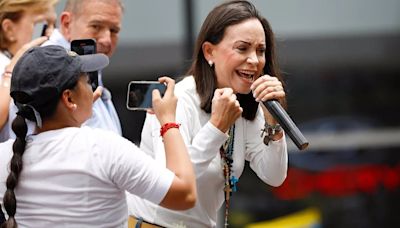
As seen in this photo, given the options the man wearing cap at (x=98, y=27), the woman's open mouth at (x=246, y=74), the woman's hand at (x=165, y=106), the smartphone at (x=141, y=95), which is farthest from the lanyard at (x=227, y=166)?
the man wearing cap at (x=98, y=27)

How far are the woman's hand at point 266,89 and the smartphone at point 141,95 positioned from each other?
404 millimetres

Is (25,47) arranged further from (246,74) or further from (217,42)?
(246,74)

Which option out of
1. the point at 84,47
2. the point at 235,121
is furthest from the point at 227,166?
the point at 84,47

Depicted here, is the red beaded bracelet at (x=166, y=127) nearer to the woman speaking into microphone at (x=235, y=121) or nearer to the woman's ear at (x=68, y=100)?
the woman's ear at (x=68, y=100)

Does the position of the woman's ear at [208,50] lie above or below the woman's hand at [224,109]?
above

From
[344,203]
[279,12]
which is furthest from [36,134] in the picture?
[344,203]

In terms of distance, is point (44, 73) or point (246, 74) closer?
point (44, 73)

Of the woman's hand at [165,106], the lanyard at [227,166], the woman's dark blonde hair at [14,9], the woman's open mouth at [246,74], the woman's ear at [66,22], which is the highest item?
the woman's dark blonde hair at [14,9]

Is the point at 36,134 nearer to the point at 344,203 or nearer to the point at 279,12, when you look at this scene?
the point at 279,12

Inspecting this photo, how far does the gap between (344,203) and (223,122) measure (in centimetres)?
665

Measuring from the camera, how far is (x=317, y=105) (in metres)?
10.1

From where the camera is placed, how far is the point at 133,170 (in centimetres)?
318

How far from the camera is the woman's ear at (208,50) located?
412cm

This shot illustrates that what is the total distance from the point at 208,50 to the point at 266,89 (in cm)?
47
